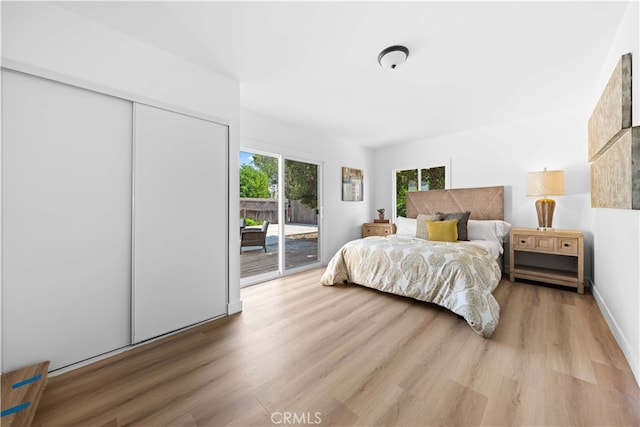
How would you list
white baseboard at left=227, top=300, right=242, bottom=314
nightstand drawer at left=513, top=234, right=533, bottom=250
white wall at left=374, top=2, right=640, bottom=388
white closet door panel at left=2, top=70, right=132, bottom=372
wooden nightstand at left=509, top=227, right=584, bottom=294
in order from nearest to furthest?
1. white closet door panel at left=2, top=70, right=132, bottom=372
2. white wall at left=374, top=2, right=640, bottom=388
3. white baseboard at left=227, top=300, right=242, bottom=314
4. wooden nightstand at left=509, top=227, right=584, bottom=294
5. nightstand drawer at left=513, top=234, right=533, bottom=250

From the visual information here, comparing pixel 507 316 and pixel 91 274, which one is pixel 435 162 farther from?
pixel 91 274

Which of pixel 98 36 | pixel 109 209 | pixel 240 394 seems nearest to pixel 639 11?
pixel 240 394

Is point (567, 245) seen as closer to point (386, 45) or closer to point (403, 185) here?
point (403, 185)

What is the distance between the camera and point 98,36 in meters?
1.81

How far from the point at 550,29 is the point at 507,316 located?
2.40 m

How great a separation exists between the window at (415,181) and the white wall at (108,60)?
3.67 metres

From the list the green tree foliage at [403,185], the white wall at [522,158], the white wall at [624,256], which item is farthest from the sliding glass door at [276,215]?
the white wall at [624,256]

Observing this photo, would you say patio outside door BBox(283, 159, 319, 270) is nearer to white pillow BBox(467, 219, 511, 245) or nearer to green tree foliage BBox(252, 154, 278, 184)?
green tree foliage BBox(252, 154, 278, 184)

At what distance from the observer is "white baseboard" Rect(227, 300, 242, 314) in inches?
100

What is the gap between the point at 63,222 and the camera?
1.69 meters

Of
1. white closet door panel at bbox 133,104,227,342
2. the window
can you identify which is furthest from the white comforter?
the window

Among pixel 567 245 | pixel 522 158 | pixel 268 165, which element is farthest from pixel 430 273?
pixel 522 158

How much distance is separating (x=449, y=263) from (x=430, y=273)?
22 centimetres

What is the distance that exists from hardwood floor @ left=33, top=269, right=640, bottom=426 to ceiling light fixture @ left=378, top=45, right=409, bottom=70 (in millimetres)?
2291
